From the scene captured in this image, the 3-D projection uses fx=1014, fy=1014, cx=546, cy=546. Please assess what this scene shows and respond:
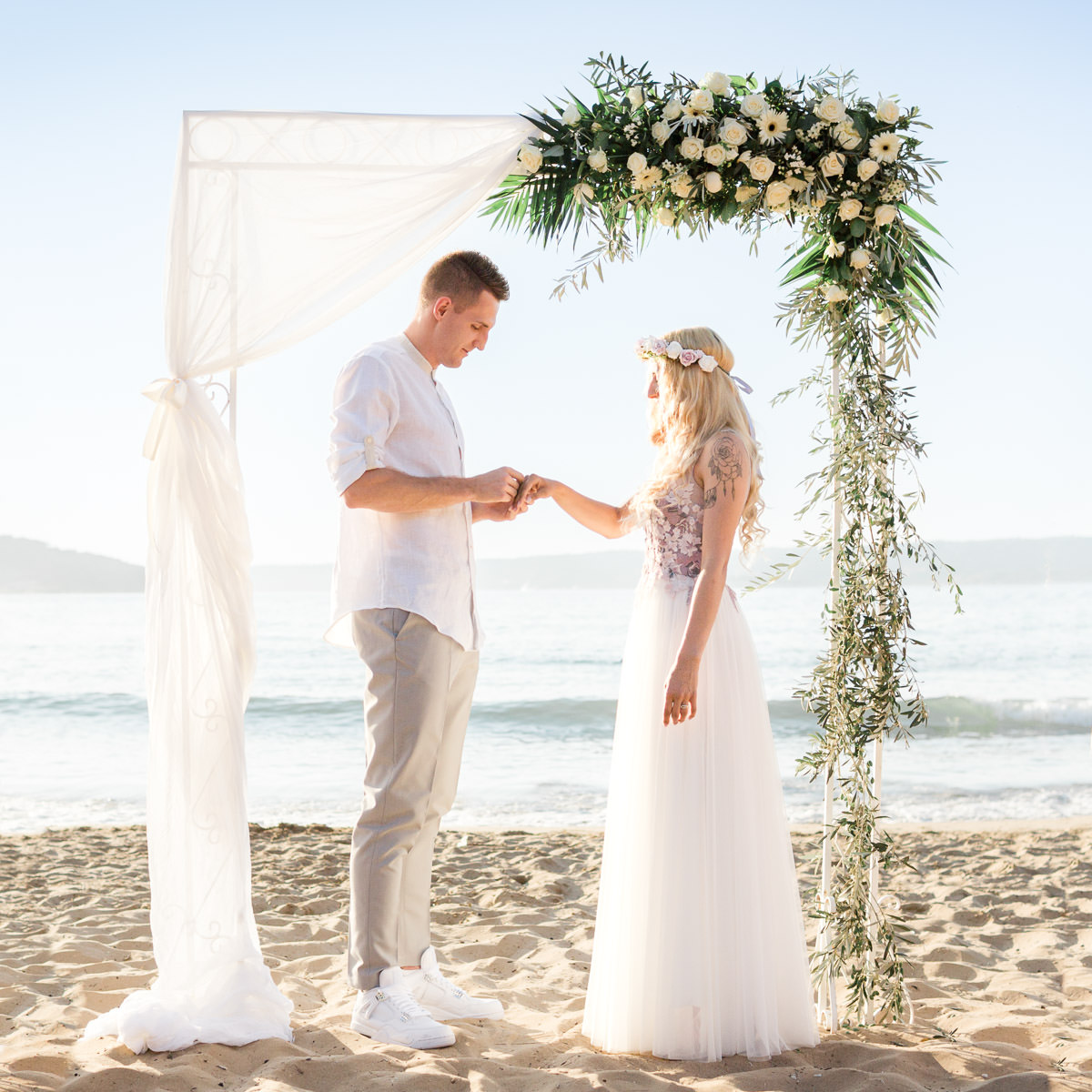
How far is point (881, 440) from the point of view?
2924 millimetres

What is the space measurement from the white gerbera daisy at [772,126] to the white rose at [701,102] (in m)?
0.15

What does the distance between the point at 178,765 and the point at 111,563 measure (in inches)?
1092

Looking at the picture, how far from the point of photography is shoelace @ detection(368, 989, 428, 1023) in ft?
8.95

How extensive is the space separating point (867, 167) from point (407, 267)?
1.34m

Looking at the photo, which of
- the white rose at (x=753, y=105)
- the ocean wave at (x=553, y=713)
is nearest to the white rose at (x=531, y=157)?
the white rose at (x=753, y=105)

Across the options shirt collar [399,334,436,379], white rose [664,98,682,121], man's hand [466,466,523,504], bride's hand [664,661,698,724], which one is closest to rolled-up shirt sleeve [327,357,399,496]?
shirt collar [399,334,436,379]

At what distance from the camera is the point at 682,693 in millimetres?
2627

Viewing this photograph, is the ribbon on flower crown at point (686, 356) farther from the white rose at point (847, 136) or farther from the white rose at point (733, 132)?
the white rose at point (847, 136)

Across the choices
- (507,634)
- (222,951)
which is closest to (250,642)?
(222,951)

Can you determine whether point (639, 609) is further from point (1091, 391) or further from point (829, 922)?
point (1091, 391)

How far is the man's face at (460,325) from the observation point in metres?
2.95

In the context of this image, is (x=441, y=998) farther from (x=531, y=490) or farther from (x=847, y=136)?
(x=847, y=136)

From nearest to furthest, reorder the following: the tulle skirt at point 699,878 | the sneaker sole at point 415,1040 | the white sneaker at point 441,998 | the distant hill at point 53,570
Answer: the tulle skirt at point 699,878 → the sneaker sole at point 415,1040 → the white sneaker at point 441,998 → the distant hill at point 53,570

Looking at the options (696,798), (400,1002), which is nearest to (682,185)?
(696,798)
